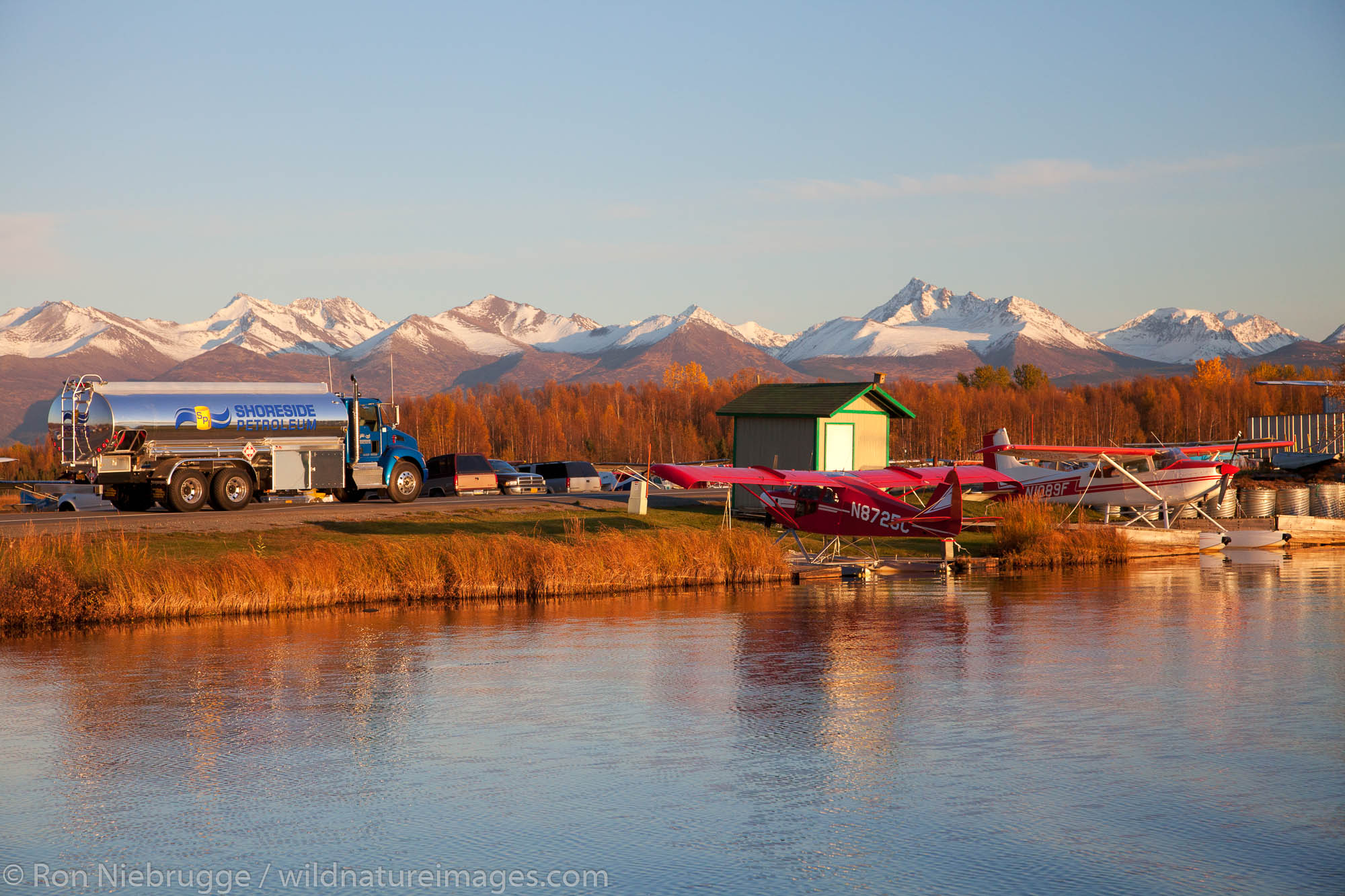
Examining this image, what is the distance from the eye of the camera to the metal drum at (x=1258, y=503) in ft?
148

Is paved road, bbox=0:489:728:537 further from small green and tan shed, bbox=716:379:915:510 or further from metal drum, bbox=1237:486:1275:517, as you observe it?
metal drum, bbox=1237:486:1275:517

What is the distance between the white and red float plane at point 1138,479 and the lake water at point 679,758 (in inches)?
716

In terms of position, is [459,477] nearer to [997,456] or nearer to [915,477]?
[915,477]

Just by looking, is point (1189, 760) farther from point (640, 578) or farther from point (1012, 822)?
point (640, 578)

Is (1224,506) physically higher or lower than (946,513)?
lower

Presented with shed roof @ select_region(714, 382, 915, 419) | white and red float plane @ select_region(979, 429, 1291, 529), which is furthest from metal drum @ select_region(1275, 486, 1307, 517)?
shed roof @ select_region(714, 382, 915, 419)

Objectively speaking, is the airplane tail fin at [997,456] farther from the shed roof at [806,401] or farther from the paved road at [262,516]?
the paved road at [262,516]

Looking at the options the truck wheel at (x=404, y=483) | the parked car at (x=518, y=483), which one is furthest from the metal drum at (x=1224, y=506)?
the truck wheel at (x=404, y=483)

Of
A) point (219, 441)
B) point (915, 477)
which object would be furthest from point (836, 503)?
point (219, 441)

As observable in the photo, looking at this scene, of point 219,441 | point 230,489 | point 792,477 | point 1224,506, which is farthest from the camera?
point 1224,506

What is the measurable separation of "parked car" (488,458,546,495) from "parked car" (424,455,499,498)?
0.70 meters

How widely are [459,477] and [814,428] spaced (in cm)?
1406

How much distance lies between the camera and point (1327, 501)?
44.5 m

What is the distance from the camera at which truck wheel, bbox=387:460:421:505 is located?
113 ft
